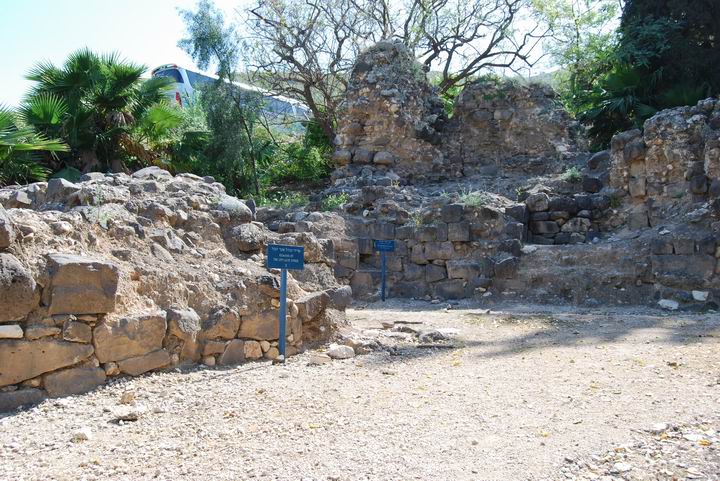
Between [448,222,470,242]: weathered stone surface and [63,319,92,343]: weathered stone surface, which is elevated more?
[448,222,470,242]: weathered stone surface

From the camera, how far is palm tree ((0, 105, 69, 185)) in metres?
7.97

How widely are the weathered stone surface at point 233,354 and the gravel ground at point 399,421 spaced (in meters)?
0.15

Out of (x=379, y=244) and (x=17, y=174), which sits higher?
(x=17, y=174)

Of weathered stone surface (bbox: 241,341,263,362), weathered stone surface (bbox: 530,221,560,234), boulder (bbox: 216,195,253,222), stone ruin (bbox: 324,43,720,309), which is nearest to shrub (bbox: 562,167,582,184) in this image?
stone ruin (bbox: 324,43,720,309)

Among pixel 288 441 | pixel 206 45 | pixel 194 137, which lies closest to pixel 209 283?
pixel 288 441

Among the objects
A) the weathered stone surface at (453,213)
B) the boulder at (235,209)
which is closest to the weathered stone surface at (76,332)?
the boulder at (235,209)

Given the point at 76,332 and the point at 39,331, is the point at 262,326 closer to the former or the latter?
the point at 76,332

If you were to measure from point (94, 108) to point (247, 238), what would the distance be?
304 inches

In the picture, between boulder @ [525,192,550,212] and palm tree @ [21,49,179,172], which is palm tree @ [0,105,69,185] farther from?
boulder @ [525,192,550,212]

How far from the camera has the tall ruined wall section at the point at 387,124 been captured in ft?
44.5

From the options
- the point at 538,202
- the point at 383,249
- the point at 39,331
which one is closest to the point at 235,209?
the point at 39,331

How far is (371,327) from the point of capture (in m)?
6.49

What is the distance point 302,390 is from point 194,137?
1086cm

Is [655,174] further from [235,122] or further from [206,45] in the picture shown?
[206,45]
